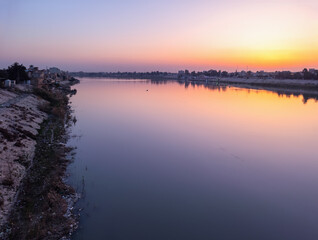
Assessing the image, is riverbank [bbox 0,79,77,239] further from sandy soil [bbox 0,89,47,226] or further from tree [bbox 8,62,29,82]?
tree [bbox 8,62,29,82]

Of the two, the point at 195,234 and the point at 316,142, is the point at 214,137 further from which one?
the point at 195,234

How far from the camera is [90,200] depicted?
8164mm

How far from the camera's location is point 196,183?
992 centimetres

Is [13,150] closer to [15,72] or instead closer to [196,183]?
[196,183]

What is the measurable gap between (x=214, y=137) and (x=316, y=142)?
6.53m

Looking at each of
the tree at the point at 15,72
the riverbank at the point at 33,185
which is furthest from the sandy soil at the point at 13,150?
the tree at the point at 15,72

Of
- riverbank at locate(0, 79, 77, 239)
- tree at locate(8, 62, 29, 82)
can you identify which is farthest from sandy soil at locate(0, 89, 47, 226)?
tree at locate(8, 62, 29, 82)

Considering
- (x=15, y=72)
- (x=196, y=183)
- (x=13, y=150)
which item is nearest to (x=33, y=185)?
(x=13, y=150)

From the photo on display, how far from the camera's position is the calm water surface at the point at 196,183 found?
7047 mm

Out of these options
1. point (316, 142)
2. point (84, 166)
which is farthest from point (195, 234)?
point (316, 142)

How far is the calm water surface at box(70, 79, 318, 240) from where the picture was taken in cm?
705

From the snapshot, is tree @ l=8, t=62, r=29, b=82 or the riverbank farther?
tree @ l=8, t=62, r=29, b=82

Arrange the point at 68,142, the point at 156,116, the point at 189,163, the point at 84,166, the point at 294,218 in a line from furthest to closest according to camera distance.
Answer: the point at 156,116 < the point at 68,142 < the point at 189,163 < the point at 84,166 < the point at 294,218

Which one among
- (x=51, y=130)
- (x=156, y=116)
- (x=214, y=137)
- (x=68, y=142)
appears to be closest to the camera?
(x=68, y=142)
